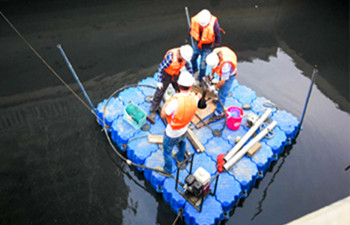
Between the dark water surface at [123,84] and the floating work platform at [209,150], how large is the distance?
0.36 m

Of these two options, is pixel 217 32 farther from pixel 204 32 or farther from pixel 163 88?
pixel 163 88

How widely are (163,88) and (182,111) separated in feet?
5.37

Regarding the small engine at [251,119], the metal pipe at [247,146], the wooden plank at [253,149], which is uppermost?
the small engine at [251,119]

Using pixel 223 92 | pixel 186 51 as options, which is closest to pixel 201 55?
pixel 223 92

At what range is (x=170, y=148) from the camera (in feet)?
13.4

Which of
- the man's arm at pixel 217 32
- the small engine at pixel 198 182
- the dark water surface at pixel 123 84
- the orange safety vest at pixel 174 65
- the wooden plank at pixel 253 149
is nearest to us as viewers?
the small engine at pixel 198 182

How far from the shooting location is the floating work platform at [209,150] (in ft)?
14.1

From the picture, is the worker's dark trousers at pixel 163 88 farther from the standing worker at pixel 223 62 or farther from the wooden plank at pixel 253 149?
the wooden plank at pixel 253 149

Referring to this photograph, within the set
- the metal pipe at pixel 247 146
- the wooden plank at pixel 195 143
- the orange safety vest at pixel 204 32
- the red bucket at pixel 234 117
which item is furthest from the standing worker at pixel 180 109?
the orange safety vest at pixel 204 32

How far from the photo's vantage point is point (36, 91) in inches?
263

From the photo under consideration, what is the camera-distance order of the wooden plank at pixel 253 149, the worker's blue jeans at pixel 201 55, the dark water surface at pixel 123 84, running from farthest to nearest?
1. the worker's blue jeans at pixel 201 55
2. the wooden plank at pixel 253 149
3. the dark water surface at pixel 123 84

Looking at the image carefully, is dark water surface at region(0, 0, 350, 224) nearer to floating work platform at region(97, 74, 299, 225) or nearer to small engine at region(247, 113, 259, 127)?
floating work platform at region(97, 74, 299, 225)

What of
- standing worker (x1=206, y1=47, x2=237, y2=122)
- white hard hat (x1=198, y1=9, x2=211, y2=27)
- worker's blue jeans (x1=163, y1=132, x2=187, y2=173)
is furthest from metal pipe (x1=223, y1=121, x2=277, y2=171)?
white hard hat (x1=198, y1=9, x2=211, y2=27)

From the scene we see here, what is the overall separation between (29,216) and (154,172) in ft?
7.57
